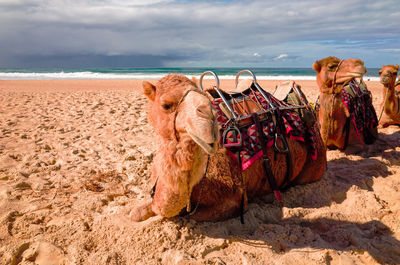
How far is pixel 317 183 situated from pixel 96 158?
303 centimetres

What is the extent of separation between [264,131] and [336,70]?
71.4 inches

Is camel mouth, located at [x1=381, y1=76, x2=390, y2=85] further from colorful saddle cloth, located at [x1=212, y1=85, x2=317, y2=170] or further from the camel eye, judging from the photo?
the camel eye

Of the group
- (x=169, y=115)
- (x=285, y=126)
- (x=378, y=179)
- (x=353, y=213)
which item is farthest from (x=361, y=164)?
(x=169, y=115)

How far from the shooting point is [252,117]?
2.65 metres

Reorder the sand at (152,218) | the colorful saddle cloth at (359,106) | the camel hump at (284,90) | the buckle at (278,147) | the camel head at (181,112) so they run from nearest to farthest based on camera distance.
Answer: the camel head at (181,112)
the sand at (152,218)
the buckle at (278,147)
the camel hump at (284,90)
the colorful saddle cloth at (359,106)

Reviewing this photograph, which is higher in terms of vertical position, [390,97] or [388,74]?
[388,74]

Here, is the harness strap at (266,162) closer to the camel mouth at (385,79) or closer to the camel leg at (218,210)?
the camel leg at (218,210)

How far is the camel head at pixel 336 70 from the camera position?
3.60 m

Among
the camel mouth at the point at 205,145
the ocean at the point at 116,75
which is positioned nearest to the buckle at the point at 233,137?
the camel mouth at the point at 205,145

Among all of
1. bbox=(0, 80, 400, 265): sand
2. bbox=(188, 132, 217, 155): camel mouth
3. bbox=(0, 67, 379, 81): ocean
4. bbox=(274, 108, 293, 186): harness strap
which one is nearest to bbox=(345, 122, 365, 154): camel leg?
bbox=(0, 80, 400, 265): sand

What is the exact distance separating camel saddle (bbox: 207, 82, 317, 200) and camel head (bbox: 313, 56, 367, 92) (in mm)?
894

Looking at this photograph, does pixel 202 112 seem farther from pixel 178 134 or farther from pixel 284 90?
pixel 284 90

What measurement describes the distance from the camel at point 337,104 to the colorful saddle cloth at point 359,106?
0.07 m

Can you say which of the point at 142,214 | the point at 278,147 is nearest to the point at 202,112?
the point at 142,214
